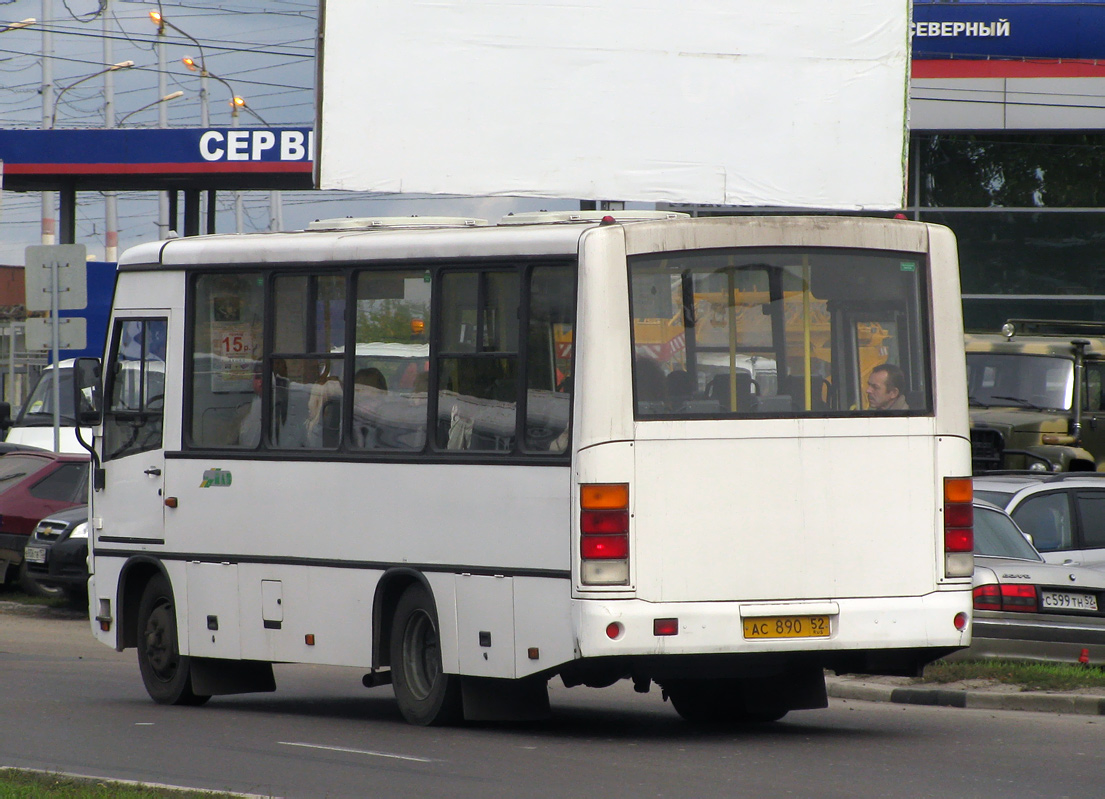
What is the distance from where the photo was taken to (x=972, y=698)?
12336mm

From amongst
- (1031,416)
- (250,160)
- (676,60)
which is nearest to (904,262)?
(676,60)

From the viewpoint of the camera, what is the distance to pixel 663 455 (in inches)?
359

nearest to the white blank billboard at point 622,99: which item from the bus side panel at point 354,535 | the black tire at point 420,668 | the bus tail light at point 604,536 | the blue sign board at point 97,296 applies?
the bus side panel at point 354,535

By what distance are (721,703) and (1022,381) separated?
1150 centimetres

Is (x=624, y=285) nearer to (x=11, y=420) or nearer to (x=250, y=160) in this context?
(x=11, y=420)

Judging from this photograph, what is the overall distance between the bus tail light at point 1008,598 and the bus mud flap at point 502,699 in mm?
3835

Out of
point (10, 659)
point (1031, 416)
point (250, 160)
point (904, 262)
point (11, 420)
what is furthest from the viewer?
point (250, 160)

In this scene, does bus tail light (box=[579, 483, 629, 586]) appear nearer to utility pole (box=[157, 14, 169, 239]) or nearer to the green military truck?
the green military truck

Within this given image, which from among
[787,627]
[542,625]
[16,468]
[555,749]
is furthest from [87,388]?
[16,468]

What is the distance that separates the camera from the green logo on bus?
11141 mm

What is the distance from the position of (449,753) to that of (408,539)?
1354mm

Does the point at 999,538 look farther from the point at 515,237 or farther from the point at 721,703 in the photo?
the point at 515,237

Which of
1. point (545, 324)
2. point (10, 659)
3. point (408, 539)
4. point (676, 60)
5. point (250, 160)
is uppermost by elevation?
point (250, 160)

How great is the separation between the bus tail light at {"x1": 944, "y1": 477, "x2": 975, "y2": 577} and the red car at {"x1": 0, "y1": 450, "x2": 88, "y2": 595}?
1268cm
